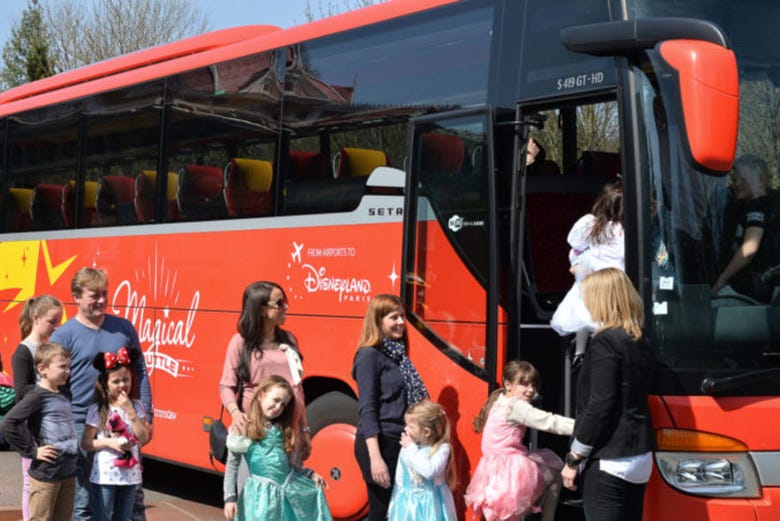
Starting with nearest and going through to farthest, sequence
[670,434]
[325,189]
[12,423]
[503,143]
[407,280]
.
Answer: [670,434], [12,423], [503,143], [407,280], [325,189]

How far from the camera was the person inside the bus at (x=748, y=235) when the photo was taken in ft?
20.8

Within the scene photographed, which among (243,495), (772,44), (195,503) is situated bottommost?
(195,503)

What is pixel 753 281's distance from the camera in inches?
250

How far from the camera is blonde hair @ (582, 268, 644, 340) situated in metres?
5.84

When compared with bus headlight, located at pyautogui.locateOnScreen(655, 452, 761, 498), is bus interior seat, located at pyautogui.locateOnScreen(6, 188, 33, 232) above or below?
above

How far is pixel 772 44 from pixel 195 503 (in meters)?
6.38

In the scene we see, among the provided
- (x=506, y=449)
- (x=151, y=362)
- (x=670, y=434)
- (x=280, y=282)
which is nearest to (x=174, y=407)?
(x=151, y=362)

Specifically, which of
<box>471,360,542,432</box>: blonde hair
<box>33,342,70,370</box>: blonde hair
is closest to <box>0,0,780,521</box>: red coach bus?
<box>471,360,542,432</box>: blonde hair

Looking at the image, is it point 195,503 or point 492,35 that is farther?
point 195,503

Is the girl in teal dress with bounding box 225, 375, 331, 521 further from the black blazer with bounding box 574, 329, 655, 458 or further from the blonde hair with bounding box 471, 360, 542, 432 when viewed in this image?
the black blazer with bounding box 574, 329, 655, 458

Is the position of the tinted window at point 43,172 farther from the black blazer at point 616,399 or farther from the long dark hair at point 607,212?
the black blazer at point 616,399

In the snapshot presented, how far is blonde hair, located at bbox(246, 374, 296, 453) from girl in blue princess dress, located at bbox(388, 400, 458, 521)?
736mm

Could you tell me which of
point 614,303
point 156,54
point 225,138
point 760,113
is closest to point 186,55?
point 156,54

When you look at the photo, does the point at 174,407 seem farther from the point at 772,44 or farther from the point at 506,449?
the point at 772,44
